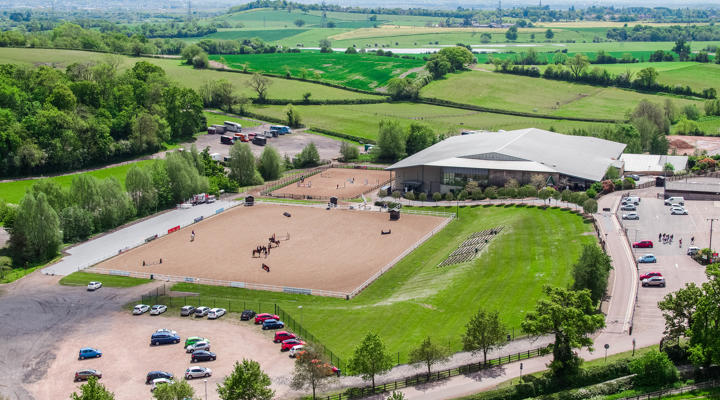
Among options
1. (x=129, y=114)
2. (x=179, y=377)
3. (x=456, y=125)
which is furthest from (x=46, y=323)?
(x=456, y=125)

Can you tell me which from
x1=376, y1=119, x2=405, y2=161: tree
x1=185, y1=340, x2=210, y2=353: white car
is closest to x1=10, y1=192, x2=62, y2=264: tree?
x1=185, y1=340, x2=210, y2=353: white car

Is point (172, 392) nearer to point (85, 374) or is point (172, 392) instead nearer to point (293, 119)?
point (85, 374)

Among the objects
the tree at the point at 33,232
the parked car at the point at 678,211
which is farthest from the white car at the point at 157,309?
the parked car at the point at 678,211

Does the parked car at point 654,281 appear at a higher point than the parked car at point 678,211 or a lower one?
lower

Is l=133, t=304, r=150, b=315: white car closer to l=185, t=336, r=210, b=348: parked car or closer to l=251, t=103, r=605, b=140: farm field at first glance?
l=185, t=336, r=210, b=348: parked car

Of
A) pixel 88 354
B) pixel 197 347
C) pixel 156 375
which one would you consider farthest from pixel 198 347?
pixel 88 354

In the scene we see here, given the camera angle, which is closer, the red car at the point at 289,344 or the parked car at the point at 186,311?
the red car at the point at 289,344

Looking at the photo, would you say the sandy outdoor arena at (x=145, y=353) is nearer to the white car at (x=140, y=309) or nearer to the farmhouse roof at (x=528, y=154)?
the white car at (x=140, y=309)
